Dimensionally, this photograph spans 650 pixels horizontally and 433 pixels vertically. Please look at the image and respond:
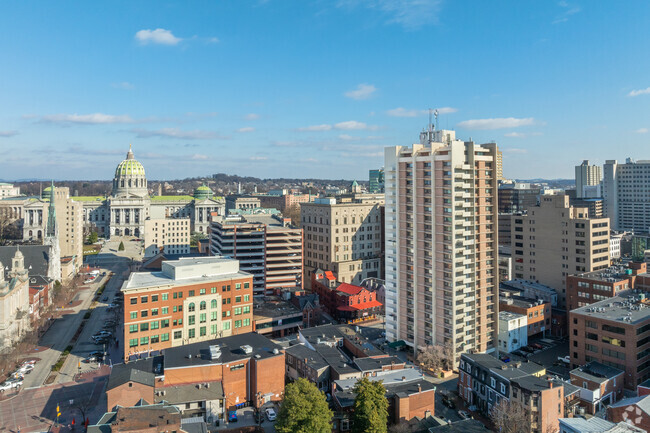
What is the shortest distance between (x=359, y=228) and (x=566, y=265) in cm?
4202

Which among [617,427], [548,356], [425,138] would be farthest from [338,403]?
[425,138]

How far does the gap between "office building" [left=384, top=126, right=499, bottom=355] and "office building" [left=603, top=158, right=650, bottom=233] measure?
134 m

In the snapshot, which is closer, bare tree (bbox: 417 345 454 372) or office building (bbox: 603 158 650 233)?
bare tree (bbox: 417 345 454 372)

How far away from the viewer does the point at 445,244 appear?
61.6 meters

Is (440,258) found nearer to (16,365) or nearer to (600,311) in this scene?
(600,311)

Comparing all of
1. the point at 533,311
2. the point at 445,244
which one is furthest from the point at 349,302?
the point at 533,311

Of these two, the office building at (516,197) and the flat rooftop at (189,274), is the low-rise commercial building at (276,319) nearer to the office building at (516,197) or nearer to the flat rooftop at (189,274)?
the flat rooftop at (189,274)

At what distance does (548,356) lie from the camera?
→ 215 ft

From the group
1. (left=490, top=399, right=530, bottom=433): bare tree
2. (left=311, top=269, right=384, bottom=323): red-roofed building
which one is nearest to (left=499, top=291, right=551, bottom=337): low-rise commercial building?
(left=311, top=269, right=384, bottom=323): red-roofed building

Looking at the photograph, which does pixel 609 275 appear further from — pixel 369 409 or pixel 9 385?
pixel 9 385

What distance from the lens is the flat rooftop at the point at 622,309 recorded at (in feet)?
181

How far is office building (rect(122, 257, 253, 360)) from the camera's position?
198ft

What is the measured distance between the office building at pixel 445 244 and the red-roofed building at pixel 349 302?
1254cm

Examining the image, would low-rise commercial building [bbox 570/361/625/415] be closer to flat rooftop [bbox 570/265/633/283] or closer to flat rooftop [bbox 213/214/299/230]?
flat rooftop [bbox 570/265/633/283]
